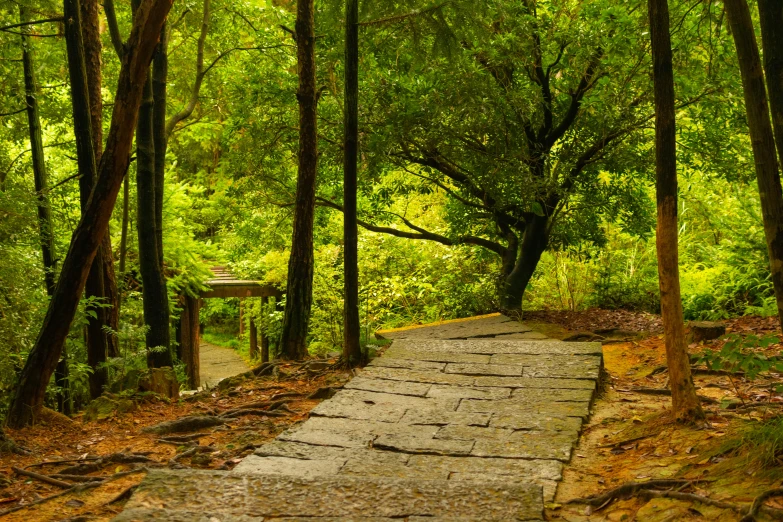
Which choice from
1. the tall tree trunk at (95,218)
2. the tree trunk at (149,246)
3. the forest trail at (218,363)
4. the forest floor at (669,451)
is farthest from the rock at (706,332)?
the forest trail at (218,363)

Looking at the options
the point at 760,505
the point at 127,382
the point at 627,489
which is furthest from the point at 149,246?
the point at 760,505

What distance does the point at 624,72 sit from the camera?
9219mm

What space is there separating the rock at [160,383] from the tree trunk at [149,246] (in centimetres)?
27

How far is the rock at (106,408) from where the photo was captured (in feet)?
21.0

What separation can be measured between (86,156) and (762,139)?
242 inches

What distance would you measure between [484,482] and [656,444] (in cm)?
135

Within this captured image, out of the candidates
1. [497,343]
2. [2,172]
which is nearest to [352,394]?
[497,343]

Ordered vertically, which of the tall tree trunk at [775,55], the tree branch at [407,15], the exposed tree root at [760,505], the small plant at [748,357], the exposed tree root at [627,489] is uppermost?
the tree branch at [407,15]

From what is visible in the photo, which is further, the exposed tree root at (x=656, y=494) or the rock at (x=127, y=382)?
the rock at (x=127, y=382)

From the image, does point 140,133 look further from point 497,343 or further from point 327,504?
point 327,504

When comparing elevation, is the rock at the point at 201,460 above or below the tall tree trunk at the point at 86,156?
below

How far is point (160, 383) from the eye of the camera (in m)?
7.20

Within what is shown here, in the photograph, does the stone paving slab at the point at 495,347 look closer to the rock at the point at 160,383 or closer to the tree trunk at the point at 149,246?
the rock at the point at 160,383

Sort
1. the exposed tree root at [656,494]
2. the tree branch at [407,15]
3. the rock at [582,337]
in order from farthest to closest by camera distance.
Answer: the rock at [582,337] < the tree branch at [407,15] < the exposed tree root at [656,494]
